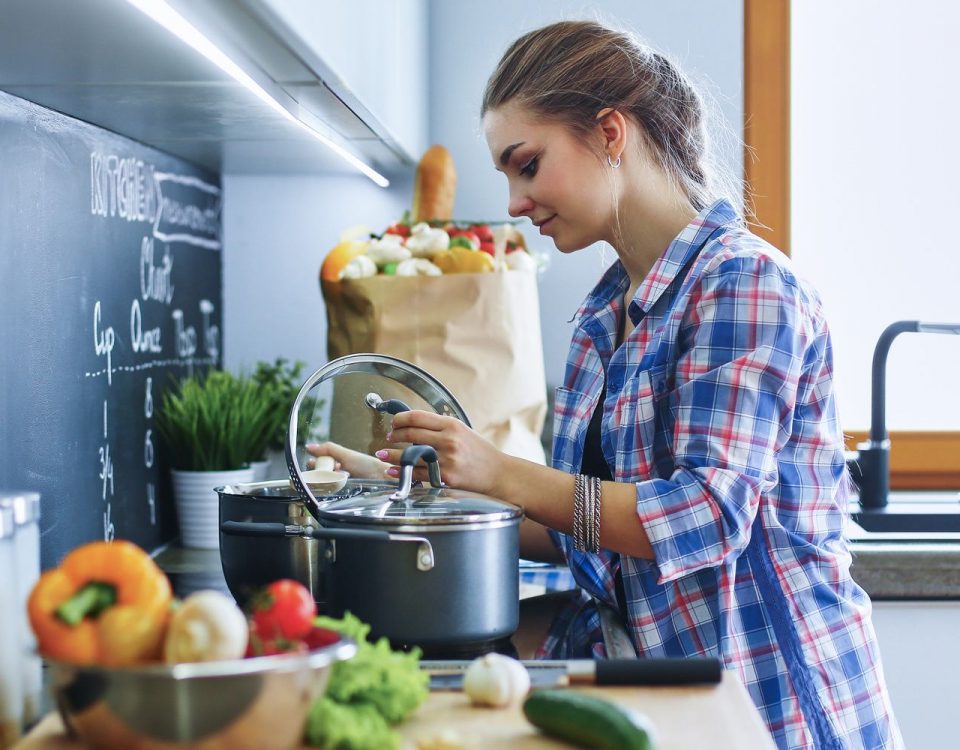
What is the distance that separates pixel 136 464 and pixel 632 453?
0.75m

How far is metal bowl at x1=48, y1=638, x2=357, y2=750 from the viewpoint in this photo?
641mm

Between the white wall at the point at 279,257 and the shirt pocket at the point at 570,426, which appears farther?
the white wall at the point at 279,257

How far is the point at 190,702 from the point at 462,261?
112 centimetres

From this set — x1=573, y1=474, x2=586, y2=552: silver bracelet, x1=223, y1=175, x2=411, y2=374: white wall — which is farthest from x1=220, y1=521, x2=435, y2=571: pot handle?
x1=223, y1=175, x2=411, y2=374: white wall

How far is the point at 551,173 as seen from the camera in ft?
4.05

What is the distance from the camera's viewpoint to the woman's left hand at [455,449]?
3.74ft

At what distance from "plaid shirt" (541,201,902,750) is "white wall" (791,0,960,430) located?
114 centimetres

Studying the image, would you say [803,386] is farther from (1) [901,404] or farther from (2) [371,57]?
(1) [901,404]

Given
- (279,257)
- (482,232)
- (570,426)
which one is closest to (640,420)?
(570,426)

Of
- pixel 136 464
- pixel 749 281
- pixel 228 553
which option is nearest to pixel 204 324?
pixel 136 464

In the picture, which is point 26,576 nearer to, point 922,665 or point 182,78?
point 182,78

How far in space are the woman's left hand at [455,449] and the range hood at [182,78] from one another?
334 mm

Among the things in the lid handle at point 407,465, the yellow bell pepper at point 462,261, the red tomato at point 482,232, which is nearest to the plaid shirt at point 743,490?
the lid handle at point 407,465

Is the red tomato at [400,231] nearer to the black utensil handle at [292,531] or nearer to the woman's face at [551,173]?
the woman's face at [551,173]
